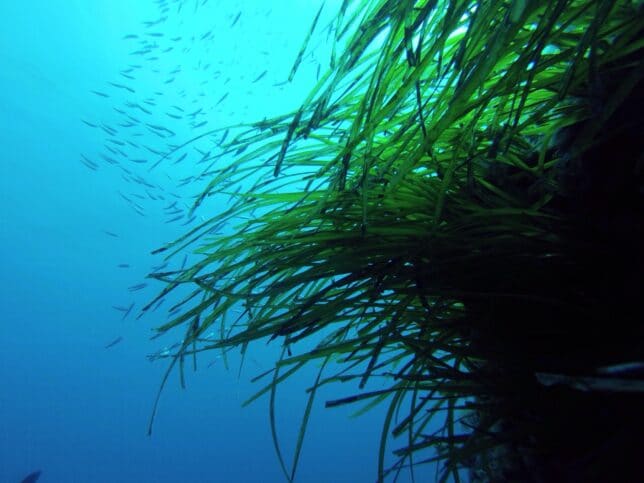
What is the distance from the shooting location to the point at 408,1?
739mm

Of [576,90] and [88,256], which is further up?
[88,256]

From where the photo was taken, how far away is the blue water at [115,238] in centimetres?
2412

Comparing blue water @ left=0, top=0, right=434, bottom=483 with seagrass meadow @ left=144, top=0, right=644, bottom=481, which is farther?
blue water @ left=0, top=0, right=434, bottom=483

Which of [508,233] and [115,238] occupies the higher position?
[115,238]

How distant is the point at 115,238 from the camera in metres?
36.9

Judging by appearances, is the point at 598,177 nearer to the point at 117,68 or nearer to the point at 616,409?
the point at 616,409

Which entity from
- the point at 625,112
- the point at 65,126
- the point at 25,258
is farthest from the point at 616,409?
the point at 25,258

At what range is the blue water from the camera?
79.2 ft

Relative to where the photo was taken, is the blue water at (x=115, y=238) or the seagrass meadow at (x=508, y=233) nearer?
the seagrass meadow at (x=508, y=233)

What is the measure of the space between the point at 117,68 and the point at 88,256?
19586 mm

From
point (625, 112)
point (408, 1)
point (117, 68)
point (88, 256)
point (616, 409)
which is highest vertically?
point (117, 68)

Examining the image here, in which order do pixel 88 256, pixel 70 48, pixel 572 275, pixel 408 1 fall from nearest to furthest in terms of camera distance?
1. pixel 408 1
2. pixel 572 275
3. pixel 70 48
4. pixel 88 256

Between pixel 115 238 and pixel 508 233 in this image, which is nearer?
pixel 508 233

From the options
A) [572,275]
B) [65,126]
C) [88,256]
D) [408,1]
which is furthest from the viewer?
[88,256]
